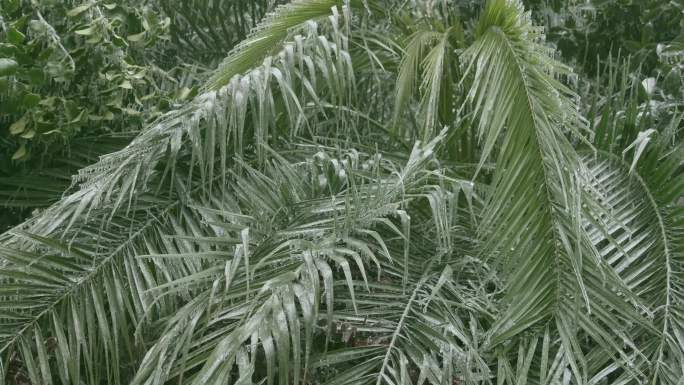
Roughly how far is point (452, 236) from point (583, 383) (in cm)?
52

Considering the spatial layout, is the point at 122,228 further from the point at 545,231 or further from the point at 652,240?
the point at 652,240

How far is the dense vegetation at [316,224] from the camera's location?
1992mm

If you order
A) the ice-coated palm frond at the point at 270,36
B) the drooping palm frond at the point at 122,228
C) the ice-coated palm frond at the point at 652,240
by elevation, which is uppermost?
the ice-coated palm frond at the point at 270,36

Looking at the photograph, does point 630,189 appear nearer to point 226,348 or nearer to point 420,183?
point 420,183

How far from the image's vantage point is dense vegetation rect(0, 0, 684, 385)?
78.4 inches

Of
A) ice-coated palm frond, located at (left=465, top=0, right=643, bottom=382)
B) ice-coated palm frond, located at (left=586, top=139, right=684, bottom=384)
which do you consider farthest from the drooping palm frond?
ice-coated palm frond, located at (left=586, top=139, right=684, bottom=384)

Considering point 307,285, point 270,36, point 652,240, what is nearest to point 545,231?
point 652,240

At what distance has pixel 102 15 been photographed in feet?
8.55

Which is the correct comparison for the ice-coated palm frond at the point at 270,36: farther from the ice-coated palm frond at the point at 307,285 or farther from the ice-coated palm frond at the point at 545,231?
the ice-coated palm frond at the point at 545,231

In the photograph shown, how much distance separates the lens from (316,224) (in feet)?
7.04

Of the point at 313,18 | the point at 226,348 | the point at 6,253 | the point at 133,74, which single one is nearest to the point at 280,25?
the point at 313,18

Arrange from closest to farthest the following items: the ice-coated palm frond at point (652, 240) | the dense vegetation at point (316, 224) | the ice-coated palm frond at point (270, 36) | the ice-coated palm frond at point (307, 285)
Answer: the ice-coated palm frond at point (307, 285), the dense vegetation at point (316, 224), the ice-coated palm frond at point (652, 240), the ice-coated palm frond at point (270, 36)

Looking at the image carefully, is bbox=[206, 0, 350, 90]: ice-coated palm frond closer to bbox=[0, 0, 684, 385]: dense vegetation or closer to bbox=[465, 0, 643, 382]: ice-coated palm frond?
bbox=[0, 0, 684, 385]: dense vegetation

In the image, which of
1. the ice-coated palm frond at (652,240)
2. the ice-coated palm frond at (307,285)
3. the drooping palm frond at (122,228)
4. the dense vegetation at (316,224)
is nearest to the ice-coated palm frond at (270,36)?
the dense vegetation at (316,224)
